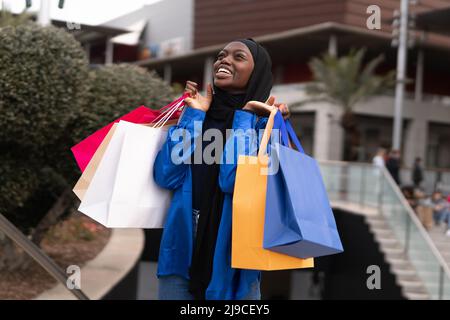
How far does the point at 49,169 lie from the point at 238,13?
68.7 feet

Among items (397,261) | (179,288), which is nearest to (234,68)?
(179,288)

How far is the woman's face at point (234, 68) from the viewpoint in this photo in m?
2.62

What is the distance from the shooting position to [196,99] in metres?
2.67

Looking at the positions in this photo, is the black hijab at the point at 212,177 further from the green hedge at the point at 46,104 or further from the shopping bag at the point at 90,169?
the green hedge at the point at 46,104

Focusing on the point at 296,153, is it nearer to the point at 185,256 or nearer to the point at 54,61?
the point at 185,256

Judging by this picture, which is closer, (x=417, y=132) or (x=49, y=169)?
(x=49, y=169)

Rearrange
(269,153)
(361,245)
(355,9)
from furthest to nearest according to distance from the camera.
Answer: (355,9) < (361,245) < (269,153)

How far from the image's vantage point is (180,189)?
2.62m

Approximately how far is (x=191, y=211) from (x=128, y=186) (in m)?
0.29

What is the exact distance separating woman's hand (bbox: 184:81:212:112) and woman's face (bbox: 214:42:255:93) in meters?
0.08

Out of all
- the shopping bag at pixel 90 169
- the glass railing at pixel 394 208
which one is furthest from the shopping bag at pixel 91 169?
the glass railing at pixel 394 208

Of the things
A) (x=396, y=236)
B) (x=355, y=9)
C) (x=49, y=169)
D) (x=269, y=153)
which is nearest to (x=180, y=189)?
(x=269, y=153)

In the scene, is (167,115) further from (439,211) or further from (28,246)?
(439,211)

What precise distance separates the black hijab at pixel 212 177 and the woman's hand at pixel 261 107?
0.08m
